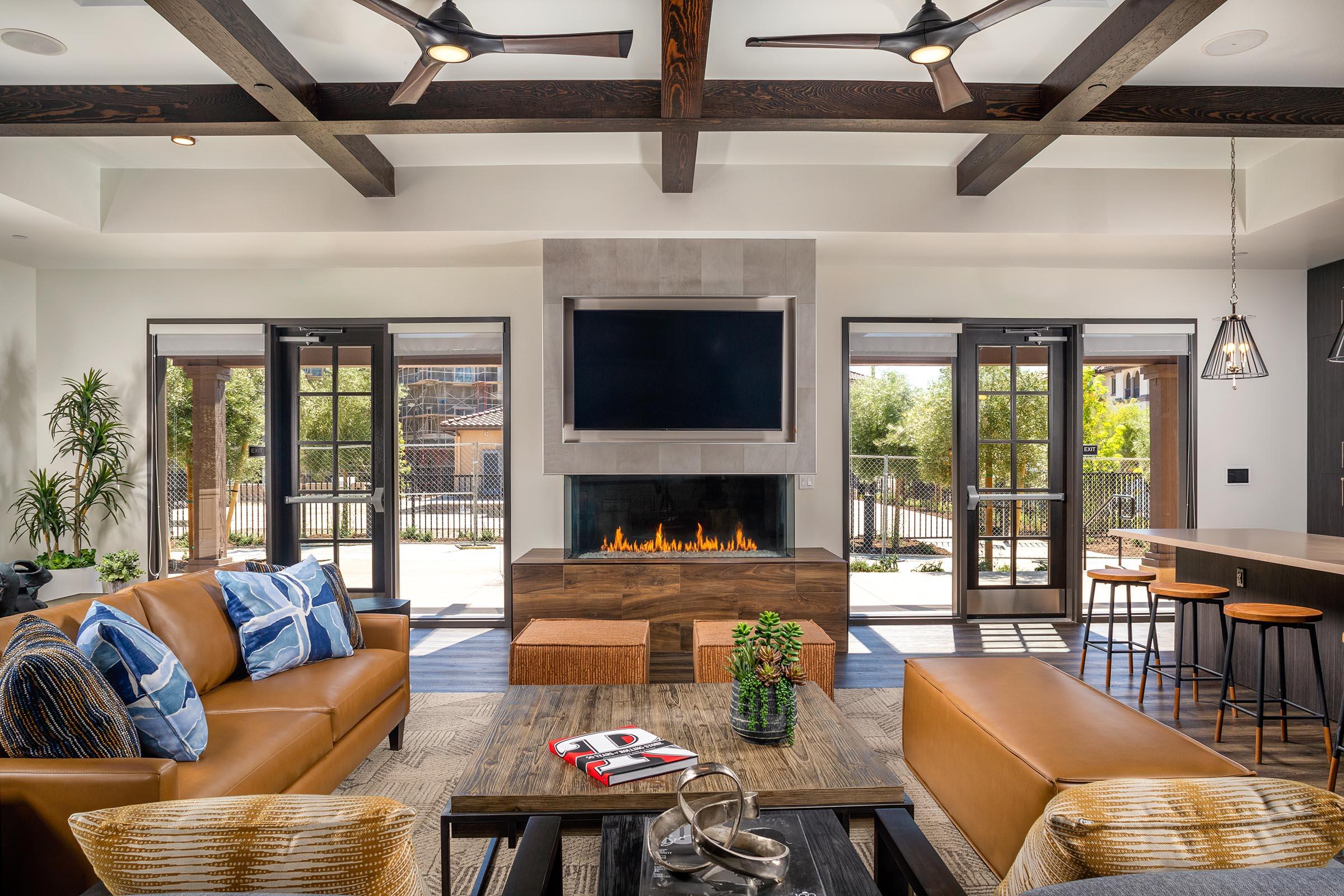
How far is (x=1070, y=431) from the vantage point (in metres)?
5.43

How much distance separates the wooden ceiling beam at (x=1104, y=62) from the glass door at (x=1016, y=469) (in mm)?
1892

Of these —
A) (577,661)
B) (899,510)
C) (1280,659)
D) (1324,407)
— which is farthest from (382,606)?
(899,510)

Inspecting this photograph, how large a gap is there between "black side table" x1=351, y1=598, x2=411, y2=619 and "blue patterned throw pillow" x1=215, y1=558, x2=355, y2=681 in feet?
1.52

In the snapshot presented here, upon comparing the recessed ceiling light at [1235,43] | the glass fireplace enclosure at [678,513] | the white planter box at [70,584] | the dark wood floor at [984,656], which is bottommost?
the dark wood floor at [984,656]

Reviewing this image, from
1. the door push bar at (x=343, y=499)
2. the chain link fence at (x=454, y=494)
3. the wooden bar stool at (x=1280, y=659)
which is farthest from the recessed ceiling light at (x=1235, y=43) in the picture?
the chain link fence at (x=454, y=494)

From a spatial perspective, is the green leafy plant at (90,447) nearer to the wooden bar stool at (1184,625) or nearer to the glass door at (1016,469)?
the glass door at (1016,469)

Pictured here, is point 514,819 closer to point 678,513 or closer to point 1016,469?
point 678,513

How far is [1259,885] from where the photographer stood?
894mm

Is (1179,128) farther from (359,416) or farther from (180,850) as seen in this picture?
(359,416)

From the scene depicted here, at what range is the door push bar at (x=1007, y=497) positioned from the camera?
5414 millimetres

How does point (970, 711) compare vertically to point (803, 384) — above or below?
below

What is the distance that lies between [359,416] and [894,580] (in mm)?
5123

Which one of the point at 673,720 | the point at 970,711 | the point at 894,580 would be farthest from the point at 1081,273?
the point at 673,720

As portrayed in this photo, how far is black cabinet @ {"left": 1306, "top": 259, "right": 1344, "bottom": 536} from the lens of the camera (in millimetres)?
5043
